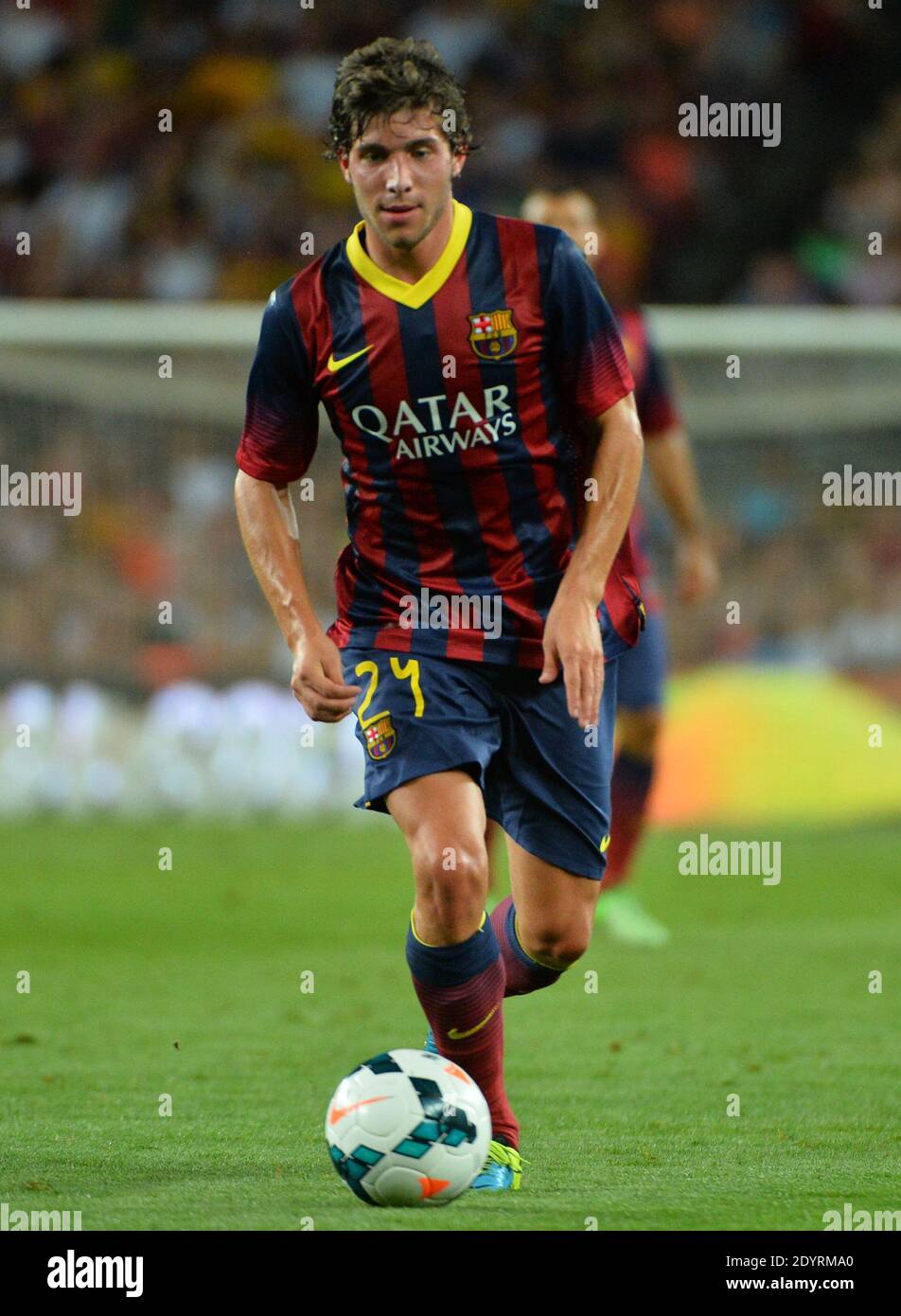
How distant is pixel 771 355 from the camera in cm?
1123

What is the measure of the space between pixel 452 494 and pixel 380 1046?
1887mm

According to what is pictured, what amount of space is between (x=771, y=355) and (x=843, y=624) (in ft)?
5.18

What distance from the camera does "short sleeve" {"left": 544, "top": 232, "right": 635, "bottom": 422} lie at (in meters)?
3.92

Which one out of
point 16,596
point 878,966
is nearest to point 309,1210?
point 878,966

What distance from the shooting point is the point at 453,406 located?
154 inches

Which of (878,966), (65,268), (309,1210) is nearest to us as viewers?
(309,1210)

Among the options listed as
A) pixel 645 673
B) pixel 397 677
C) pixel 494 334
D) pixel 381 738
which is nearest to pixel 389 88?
pixel 494 334

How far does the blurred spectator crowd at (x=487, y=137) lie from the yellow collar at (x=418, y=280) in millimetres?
9684

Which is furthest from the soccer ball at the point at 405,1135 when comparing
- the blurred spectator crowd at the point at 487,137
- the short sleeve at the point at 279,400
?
the blurred spectator crowd at the point at 487,137

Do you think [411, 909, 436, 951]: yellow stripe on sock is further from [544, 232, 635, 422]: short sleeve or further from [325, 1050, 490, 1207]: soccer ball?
[544, 232, 635, 422]: short sleeve

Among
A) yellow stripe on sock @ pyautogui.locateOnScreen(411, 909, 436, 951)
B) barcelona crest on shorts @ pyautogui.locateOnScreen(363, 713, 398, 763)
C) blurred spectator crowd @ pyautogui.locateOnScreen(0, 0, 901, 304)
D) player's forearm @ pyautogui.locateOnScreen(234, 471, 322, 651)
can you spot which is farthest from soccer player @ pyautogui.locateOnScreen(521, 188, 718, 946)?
blurred spectator crowd @ pyautogui.locateOnScreen(0, 0, 901, 304)

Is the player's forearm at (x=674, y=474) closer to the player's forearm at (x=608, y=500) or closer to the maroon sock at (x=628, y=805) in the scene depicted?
the maroon sock at (x=628, y=805)

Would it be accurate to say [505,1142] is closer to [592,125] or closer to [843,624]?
[843,624]

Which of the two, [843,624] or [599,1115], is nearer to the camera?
[599,1115]
